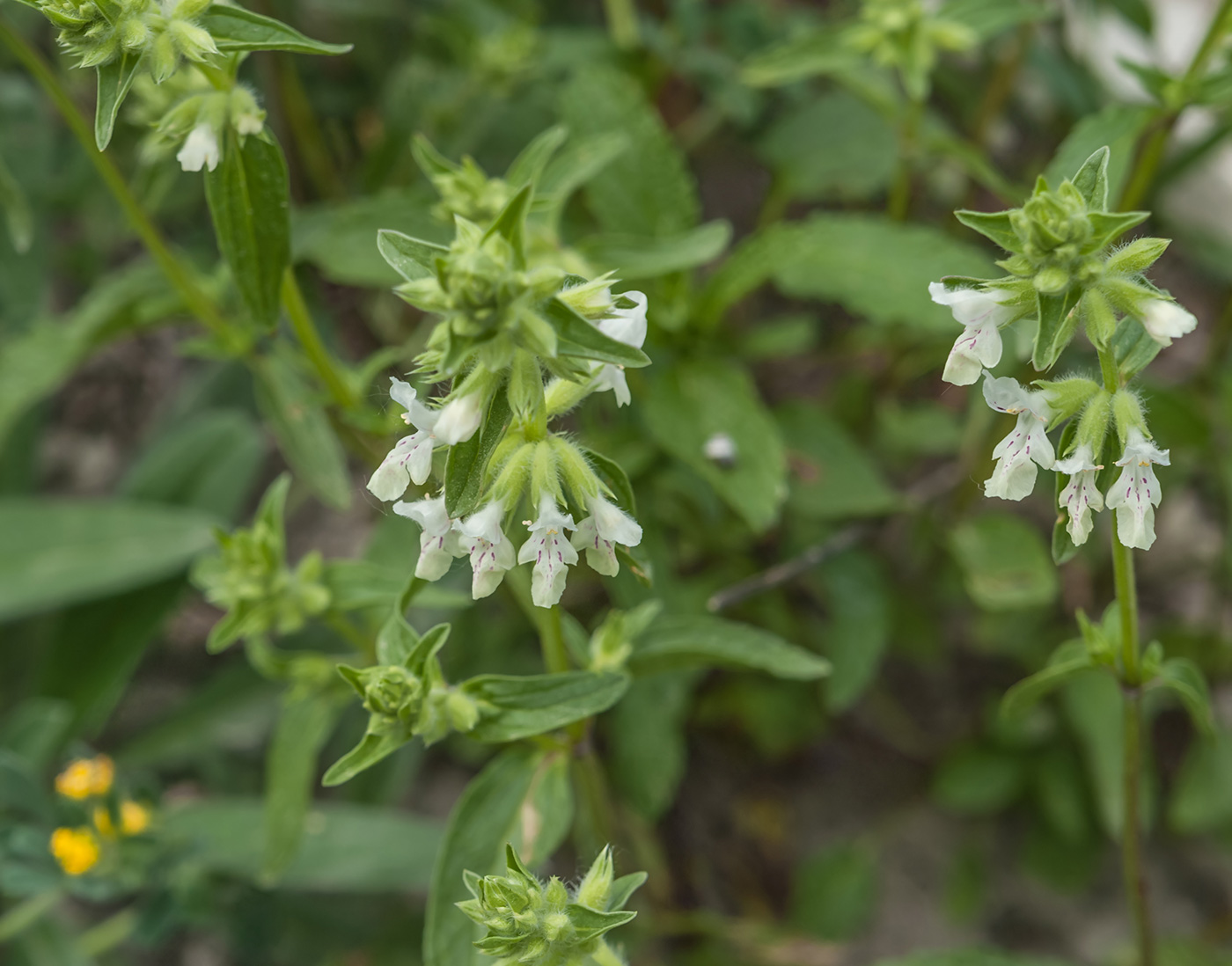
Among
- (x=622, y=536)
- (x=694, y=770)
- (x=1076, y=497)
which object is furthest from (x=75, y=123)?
(x=694, y=770)

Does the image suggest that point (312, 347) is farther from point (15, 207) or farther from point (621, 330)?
point (621, 330)

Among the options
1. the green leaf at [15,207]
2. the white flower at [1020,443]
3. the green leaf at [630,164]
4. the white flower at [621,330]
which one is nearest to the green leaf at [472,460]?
the white flower at [621,330]

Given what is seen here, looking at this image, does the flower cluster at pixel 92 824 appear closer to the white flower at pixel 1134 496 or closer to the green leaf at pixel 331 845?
the green leaf at pixel 331 845

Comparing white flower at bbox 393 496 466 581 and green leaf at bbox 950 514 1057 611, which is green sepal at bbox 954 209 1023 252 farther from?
green leaf at bbox 950 514 1057 611

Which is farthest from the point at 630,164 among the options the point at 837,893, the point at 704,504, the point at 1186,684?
the point at 837,893

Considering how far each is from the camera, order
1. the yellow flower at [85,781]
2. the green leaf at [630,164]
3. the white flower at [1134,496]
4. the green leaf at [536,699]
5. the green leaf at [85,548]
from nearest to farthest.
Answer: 1. the white flower at [1134,496]
2. the green leaf at [536,699]
3. the yellow flower at [85,781]
4. the green leaf at [630,164]
5. the green leaf at [85,548]

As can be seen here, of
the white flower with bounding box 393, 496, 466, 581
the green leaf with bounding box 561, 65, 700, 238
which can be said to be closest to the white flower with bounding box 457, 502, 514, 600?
the white flower with bounding box 393, 496, 466, 581

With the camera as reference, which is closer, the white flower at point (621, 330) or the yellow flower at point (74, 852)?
the white flower at point (621, 330)
